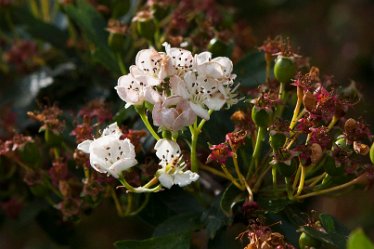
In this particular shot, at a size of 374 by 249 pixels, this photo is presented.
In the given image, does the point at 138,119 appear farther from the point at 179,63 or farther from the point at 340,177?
the point at 340,177

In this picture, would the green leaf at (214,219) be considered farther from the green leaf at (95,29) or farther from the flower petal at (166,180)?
the green leaf at (95,29)

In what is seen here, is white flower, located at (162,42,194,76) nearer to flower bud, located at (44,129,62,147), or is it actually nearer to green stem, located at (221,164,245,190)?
green stem, located at (221,164,245,190)

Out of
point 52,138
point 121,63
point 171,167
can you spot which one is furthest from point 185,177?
point 121,63

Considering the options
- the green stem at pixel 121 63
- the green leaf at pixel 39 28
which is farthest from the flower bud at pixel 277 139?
the green leaf at pixel 39 28

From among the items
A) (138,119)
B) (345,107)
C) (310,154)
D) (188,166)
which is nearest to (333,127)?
(345,107)

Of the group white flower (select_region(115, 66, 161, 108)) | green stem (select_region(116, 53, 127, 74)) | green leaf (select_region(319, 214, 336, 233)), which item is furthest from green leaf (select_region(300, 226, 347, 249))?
green stem (select_region(116, 53, 127, 74))

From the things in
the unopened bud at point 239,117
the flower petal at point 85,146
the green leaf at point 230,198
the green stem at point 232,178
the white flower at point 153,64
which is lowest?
the green leaf at point 230,198

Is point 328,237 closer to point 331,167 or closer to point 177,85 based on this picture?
point 331,167
